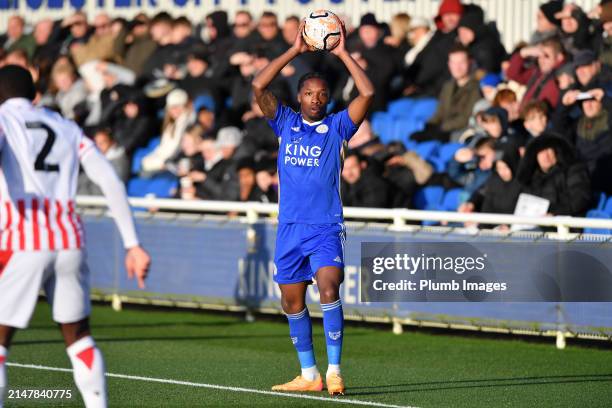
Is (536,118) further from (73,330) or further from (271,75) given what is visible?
(73,330)

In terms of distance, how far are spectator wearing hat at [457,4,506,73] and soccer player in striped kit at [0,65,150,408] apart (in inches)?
384

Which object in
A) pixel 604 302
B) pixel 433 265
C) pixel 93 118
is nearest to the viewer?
pixel 604 302

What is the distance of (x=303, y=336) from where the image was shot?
9383mm

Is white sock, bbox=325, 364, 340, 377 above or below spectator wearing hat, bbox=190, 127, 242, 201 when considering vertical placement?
below

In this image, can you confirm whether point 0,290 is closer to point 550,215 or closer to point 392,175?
point 550,215

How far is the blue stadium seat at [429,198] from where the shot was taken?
47.3 feet

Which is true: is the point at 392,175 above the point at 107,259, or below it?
above

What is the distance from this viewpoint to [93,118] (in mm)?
19734

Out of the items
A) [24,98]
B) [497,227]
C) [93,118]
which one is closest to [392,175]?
[497,227]

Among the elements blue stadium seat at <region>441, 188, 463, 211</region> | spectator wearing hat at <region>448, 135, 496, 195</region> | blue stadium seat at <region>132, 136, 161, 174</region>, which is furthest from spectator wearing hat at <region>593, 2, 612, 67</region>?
blue stadium seat at <region>132, 136, 161, 174</region>

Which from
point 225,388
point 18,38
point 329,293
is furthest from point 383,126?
point 18,38

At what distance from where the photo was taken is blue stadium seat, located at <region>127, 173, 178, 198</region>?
55.9ft

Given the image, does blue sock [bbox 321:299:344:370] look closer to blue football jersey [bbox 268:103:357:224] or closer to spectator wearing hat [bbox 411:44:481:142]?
blue football jersey [bbox 268:103:357:224]

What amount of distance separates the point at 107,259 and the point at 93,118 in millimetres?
5085
